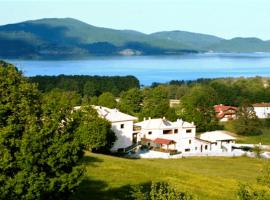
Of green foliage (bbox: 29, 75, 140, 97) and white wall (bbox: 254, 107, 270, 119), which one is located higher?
green foliage (bbox: 29, 75, 140, 97)

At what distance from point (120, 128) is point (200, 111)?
3060 centimetres

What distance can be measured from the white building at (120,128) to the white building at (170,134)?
3340mm

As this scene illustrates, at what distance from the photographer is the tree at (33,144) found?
13.7 metres

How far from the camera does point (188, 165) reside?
43.2 m

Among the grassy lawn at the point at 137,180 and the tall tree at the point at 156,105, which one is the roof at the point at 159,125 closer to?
the tall tree at the point at 156,105

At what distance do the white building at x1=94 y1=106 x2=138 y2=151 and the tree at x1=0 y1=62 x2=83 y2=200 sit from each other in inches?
1400

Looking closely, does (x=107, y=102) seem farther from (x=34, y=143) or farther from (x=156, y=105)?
(x=34, y=143)

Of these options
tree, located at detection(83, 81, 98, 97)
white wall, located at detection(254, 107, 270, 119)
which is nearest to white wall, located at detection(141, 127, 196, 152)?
white wall, located at detection(254, 107, 270, 119)

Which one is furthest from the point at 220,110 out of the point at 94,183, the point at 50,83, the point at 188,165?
the point at 94,183

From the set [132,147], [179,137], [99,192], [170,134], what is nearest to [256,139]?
[179,137]

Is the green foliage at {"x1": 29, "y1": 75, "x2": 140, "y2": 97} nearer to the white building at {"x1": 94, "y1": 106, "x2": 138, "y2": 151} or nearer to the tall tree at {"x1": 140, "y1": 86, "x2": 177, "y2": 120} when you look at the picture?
the tall tree at {"x1": 140, "y1": 86, "x2": 177, "y2": 120}

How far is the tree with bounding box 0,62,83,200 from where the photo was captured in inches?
538

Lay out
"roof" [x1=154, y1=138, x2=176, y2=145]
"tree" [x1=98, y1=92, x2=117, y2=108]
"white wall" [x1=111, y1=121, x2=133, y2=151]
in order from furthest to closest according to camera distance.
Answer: "tree" [x1=98, y1=92, x2=117, y2=108] → "roof" [x1=154, y1=138, x2=176, y2=145] → "white wall" [x1=111, y1=121, x2=133, y2=151]

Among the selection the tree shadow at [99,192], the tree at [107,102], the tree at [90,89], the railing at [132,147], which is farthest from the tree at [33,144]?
the tree at [90,89]
